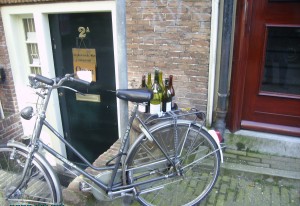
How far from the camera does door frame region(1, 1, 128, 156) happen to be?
151 inches

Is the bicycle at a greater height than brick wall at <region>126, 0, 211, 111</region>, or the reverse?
brick wall at <region>126, 0, 211, 111</region>

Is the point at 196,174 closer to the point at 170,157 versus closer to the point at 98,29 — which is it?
the point at 170,157

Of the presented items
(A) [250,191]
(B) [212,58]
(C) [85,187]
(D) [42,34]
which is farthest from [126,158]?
(D) [42,34]

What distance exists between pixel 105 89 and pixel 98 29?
95cm

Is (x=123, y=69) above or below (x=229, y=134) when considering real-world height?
above

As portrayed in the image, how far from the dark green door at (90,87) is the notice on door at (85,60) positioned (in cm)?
6

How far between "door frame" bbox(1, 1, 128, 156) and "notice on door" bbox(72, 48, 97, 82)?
424mm

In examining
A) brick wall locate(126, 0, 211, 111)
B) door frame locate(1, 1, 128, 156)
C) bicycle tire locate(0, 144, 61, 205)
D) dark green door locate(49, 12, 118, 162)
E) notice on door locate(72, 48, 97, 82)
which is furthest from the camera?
notice on door locate(72, 48, 97, 82)

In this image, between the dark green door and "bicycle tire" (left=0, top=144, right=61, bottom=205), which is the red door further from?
"bicycle tire" (left=0, top=144, right=61, bottom=205)

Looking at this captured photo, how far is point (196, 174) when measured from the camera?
277cm

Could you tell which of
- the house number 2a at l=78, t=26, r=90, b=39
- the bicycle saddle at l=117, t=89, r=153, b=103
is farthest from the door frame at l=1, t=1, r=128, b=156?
the bicycle saddle at l=117, t=89, r=153, b=103

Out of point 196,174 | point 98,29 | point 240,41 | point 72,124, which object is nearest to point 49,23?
point 98,29

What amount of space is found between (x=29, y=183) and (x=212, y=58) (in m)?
2.28

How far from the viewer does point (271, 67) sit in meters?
3.04
